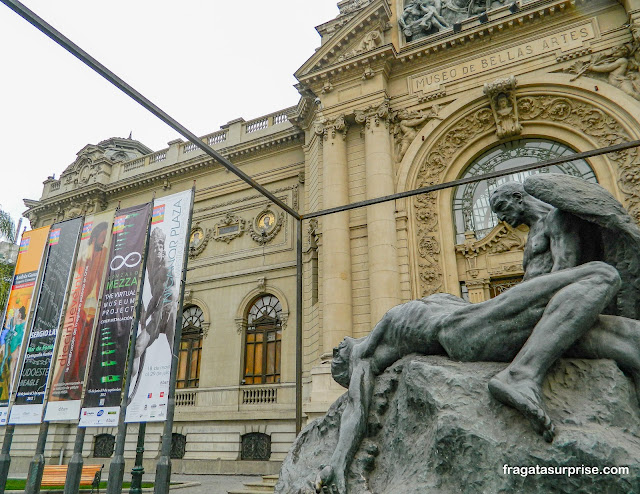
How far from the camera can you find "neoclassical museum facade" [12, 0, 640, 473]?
1421 cm

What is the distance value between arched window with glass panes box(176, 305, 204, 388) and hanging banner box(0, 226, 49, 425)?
8108mm

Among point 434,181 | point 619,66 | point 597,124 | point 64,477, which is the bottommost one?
point 64,477

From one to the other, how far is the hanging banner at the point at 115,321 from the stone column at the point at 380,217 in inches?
263

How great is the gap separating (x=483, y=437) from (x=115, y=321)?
10.3 meters

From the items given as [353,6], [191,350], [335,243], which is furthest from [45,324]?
[353,6]

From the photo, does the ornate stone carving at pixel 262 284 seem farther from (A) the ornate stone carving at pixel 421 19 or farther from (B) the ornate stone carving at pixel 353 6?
(B) the ornate stone carving at pixel 353 6

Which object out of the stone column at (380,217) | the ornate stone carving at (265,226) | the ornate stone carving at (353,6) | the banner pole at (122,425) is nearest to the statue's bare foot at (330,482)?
the banner pole at (122,425)

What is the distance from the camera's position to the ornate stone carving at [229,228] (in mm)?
21641

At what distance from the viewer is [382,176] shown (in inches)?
600

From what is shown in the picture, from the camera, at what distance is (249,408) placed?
59.6 ft

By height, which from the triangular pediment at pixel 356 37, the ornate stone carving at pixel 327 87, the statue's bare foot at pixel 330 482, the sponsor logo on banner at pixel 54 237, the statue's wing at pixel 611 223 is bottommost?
the statue's bare foot at pixel 330 482

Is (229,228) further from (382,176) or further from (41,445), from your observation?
(41,445)

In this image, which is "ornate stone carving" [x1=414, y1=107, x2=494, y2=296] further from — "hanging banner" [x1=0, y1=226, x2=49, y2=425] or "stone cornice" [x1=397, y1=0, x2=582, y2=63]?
"hanging banner" [x1=0, y1=226, x2=49, y2=425]

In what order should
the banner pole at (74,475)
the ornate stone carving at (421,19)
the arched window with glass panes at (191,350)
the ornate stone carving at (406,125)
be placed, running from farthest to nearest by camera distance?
1. the arched window with glass panes at (191,350)
2. the ornate stone carving at (421,19)
3. the ornate stone carving at (406,125)
4. the banner pole at (74,475)
